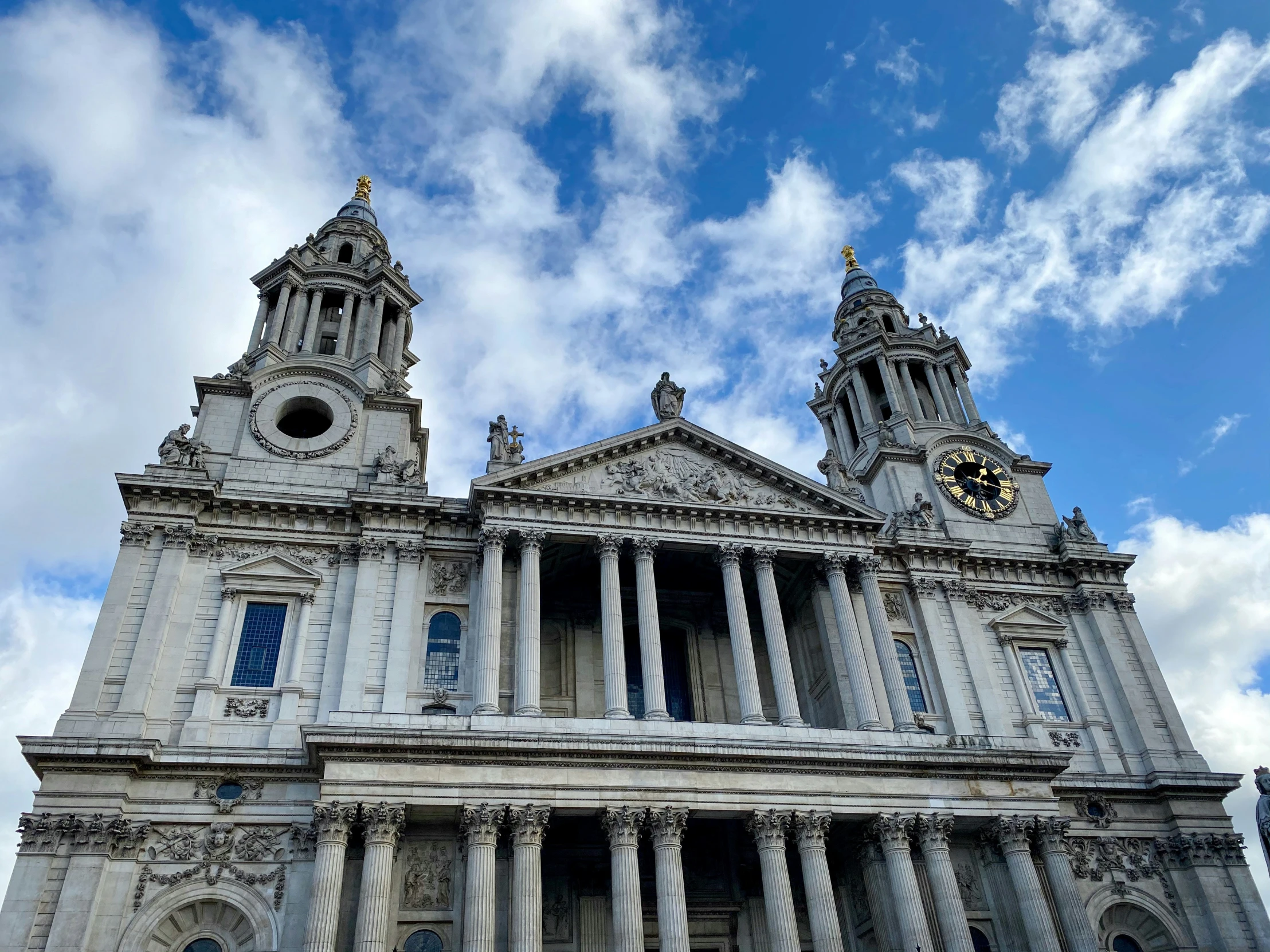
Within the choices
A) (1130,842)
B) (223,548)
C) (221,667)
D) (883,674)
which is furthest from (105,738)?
(1130,842)

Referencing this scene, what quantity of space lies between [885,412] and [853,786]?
2241 cm

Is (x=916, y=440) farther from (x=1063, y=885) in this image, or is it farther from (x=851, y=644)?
(x=1063, y=885)

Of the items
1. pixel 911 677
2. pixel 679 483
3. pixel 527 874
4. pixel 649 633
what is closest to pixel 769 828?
pixel 527 874

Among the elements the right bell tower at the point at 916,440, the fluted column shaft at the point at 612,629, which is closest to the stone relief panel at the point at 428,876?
the fluted column shaft at the point at 612,629

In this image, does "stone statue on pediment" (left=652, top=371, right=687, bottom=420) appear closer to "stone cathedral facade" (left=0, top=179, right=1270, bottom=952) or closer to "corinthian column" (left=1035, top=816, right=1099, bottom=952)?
"stone cathedral facade" (left=0, top=179, right=1270, bottom=952)

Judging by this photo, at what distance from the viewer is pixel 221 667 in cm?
2841

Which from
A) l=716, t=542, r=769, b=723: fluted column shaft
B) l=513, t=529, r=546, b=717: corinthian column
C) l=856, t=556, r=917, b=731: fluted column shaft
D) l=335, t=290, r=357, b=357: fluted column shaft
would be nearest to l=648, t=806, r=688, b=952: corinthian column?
l=716, t=542, r=769, b=723: fluted column shaft

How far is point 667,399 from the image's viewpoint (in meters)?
36.3

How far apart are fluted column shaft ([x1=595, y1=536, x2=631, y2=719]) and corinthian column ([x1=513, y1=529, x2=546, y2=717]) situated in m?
1.95

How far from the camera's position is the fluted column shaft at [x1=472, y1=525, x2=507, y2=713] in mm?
27562

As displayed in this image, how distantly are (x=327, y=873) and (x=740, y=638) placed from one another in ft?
43.6

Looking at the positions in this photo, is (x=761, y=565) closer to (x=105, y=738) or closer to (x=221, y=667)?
(x=221, y=667)

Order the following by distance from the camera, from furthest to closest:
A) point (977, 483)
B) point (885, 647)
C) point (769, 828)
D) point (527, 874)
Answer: point (977, 483) < point (885, 647) < point (769, 828) < point (527, 874)

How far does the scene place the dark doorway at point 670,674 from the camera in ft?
109
